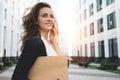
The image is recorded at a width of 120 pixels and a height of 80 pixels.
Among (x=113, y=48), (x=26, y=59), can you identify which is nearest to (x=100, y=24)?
(x=113, y=48)

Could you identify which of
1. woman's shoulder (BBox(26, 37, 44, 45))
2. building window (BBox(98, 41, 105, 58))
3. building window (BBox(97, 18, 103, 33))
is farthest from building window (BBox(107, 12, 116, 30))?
woman's shoulder (BBox(26, 37, 44, 45))

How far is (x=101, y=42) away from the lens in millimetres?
41125

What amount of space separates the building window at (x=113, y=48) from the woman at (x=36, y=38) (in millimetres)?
32781

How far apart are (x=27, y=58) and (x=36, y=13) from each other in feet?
1.46

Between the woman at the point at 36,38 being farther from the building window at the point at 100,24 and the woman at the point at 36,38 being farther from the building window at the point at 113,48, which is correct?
the building window at the point at 100,24

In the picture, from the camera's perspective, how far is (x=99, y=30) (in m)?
42.5

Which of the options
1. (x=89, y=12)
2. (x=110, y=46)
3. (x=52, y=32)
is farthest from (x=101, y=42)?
(x=52, y=32)

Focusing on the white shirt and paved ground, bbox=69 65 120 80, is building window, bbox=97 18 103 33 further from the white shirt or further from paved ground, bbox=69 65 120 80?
the white shirt

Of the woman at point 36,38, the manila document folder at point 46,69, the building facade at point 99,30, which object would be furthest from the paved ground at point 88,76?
the manila document folder at point 46,69

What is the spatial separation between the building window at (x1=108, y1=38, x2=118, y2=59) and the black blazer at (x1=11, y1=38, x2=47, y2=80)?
3307cm

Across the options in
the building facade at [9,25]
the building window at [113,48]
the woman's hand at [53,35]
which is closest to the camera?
the woman's hand at [53,35]

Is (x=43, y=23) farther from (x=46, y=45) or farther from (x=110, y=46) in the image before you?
(x=110, y=46)

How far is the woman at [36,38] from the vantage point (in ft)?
6.42

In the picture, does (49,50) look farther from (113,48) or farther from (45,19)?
(113,48)
